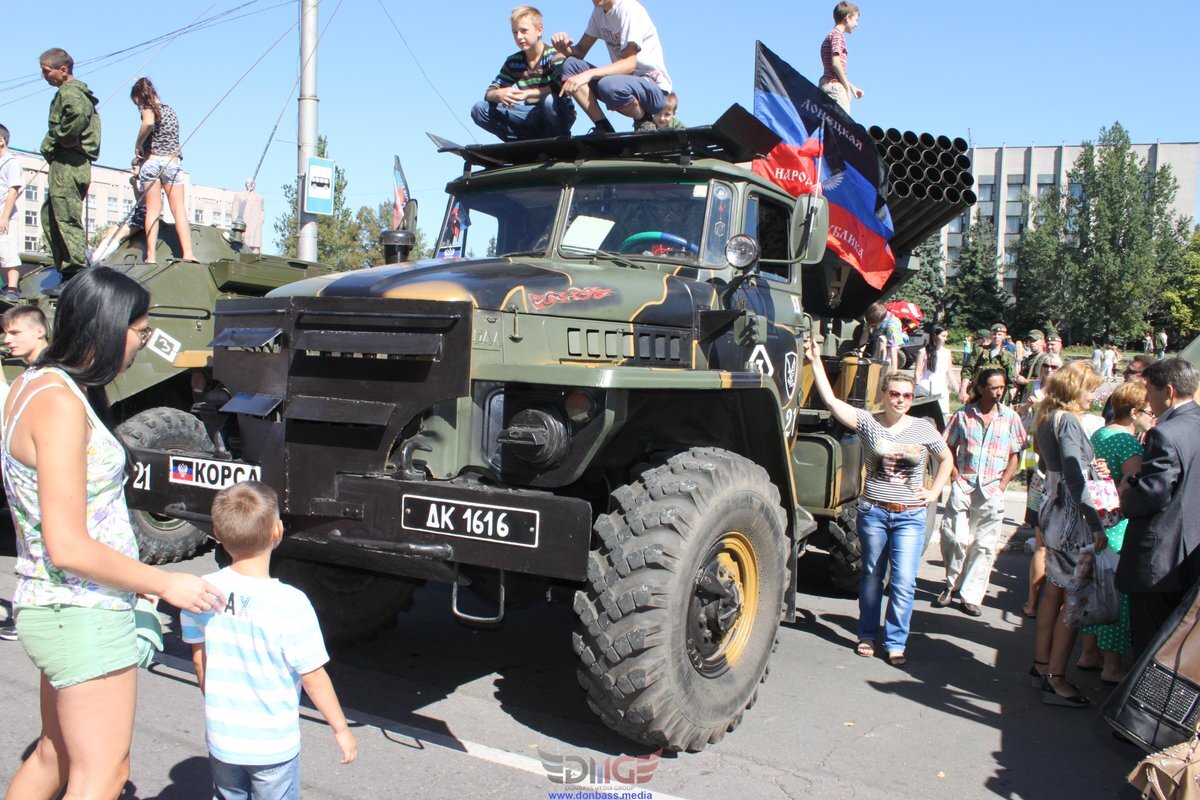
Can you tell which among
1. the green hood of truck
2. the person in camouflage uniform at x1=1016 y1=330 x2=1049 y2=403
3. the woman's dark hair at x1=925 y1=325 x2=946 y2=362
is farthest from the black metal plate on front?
the person in camouflage uniform at x1=1016 y1=330 x2=1049 y2=403

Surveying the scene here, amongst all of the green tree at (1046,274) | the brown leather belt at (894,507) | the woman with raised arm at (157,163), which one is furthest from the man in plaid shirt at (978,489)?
the green tree at (1046,274)

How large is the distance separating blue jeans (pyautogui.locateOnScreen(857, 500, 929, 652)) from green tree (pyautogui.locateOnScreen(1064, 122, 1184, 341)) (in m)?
54.2

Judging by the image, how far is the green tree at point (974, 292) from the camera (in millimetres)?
48250

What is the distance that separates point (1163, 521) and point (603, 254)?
292 centimetres

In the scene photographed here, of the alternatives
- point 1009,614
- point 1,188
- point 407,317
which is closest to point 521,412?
point 407,317

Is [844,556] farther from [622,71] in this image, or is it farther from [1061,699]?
[622,71]

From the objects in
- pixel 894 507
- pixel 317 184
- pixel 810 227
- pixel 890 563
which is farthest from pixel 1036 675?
pixel 317 184

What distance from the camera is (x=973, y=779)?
13.5ft

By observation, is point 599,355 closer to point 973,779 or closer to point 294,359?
point 294,359

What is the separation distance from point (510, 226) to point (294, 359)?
76.3 inches

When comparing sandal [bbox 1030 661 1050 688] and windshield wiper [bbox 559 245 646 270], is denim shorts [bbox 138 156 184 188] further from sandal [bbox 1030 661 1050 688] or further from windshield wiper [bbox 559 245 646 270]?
sandal [bbox 1030 661 1050 688]

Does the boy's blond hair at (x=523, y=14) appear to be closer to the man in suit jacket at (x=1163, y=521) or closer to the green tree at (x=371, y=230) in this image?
the man in suit jacket at (x=1163, y=521)

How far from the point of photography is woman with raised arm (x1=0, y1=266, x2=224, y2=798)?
8.16 feet

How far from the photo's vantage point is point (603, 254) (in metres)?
5.23
